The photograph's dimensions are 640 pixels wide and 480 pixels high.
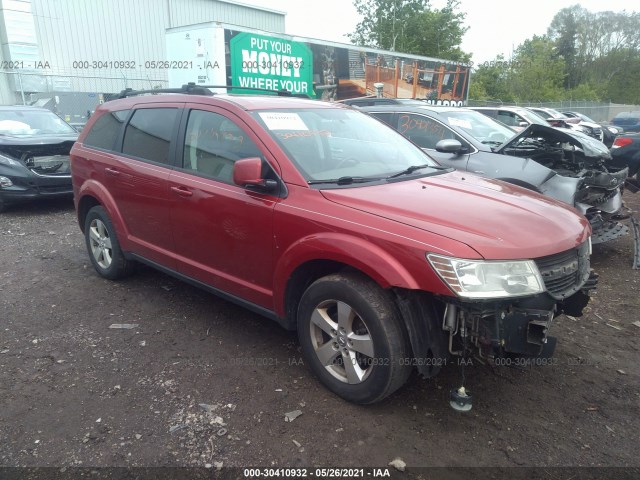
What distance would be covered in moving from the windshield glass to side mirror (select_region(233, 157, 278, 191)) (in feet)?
13.7

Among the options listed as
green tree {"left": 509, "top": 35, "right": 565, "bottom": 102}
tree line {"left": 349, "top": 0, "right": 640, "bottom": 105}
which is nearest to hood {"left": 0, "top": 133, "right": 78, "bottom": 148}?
tree line {"left": 349, "top": 0, "right": 640, "bottom": 105}

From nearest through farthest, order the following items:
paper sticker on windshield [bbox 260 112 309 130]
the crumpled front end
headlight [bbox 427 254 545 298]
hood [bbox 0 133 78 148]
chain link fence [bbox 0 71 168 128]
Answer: headlight [bbox 427 254 545 298] → paper sticker on windshield [bbox 260 112 309 130] → the crumpled front end → hood [bbox 0 133 78 148] → chain link fence [bbox 0 71 168 128]

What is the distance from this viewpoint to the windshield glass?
6.71 meters

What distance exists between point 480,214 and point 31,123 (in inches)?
340

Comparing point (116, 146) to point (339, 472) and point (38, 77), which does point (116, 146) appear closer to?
point (339, 472)

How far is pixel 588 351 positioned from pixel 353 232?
2221mm

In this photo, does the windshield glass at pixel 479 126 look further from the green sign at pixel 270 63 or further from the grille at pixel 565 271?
the green sign at pixel 270 63

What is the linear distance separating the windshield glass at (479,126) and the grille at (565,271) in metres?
3.87

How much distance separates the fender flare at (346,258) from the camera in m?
2.57

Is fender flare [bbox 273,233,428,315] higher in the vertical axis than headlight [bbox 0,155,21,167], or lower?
higher

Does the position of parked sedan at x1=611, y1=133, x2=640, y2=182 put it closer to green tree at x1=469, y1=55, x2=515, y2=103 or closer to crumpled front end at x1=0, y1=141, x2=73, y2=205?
crumpled front end at x1=0, y1=141, x2=73, y2=205

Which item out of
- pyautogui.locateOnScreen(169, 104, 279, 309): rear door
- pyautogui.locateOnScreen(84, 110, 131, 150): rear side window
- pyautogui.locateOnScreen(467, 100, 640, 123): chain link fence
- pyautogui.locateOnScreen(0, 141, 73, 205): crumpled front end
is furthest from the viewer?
pyautogui.locateOnScreen(467, 100, 640, 123): chain link fence

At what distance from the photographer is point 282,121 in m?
3.53

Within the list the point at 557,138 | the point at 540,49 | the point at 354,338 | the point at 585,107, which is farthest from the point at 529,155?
the point at 540,49
